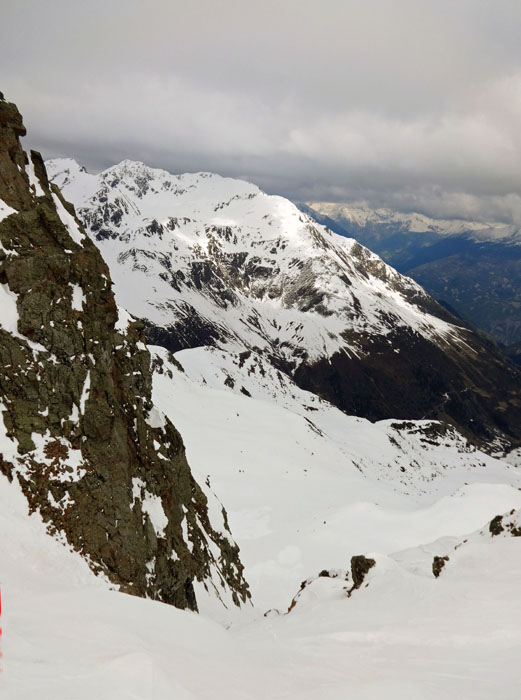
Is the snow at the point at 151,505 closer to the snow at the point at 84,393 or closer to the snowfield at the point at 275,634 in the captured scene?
the snow at the point at 84,393

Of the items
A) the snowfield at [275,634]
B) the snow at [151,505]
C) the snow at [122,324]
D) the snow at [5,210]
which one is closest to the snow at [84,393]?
the snowfield at [275,634]

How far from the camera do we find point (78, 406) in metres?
18.2

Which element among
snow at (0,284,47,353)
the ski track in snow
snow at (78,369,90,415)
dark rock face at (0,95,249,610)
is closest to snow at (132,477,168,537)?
dark rock face at (0,95,249,610)

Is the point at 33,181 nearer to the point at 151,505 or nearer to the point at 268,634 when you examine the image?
the point at 151,505

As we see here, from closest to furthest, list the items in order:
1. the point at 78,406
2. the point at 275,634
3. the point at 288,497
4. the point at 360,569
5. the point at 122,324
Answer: the point at 275,634 → the point at 78,406 → the point at 360,569 → the point at 122,324 → the point at 288,497

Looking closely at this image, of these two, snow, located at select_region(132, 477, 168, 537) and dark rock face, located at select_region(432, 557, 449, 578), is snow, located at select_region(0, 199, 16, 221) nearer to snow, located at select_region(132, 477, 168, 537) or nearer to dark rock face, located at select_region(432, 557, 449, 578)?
snow, located at select_region(132, 477, 168, 537)

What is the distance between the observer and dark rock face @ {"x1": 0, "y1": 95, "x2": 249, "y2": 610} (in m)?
16.0

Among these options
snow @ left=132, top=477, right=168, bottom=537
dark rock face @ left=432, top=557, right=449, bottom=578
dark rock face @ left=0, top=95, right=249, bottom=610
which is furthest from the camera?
snow @ left=132, top=477, right=168, bottom=537

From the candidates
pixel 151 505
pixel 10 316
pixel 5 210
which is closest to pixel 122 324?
pixel 10 316

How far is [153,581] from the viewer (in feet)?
60.2

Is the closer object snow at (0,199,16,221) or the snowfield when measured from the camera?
the snowfield

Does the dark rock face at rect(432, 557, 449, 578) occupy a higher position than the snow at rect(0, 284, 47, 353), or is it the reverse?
the snow at rect(0, 284, 47, 353)

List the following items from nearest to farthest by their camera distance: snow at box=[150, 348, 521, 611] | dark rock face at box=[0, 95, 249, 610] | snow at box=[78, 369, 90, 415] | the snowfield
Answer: the snowfield < dark rock face at box=[0, 95, 249, 610] < snow at box=[78, 369, 90, 415] < snow at box=[150, 348, 521, 611]

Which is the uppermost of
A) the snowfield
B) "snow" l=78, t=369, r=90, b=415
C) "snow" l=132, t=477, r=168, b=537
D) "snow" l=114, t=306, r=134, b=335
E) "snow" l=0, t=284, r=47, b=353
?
"snow" l=114, t=306, r=134, b=335
